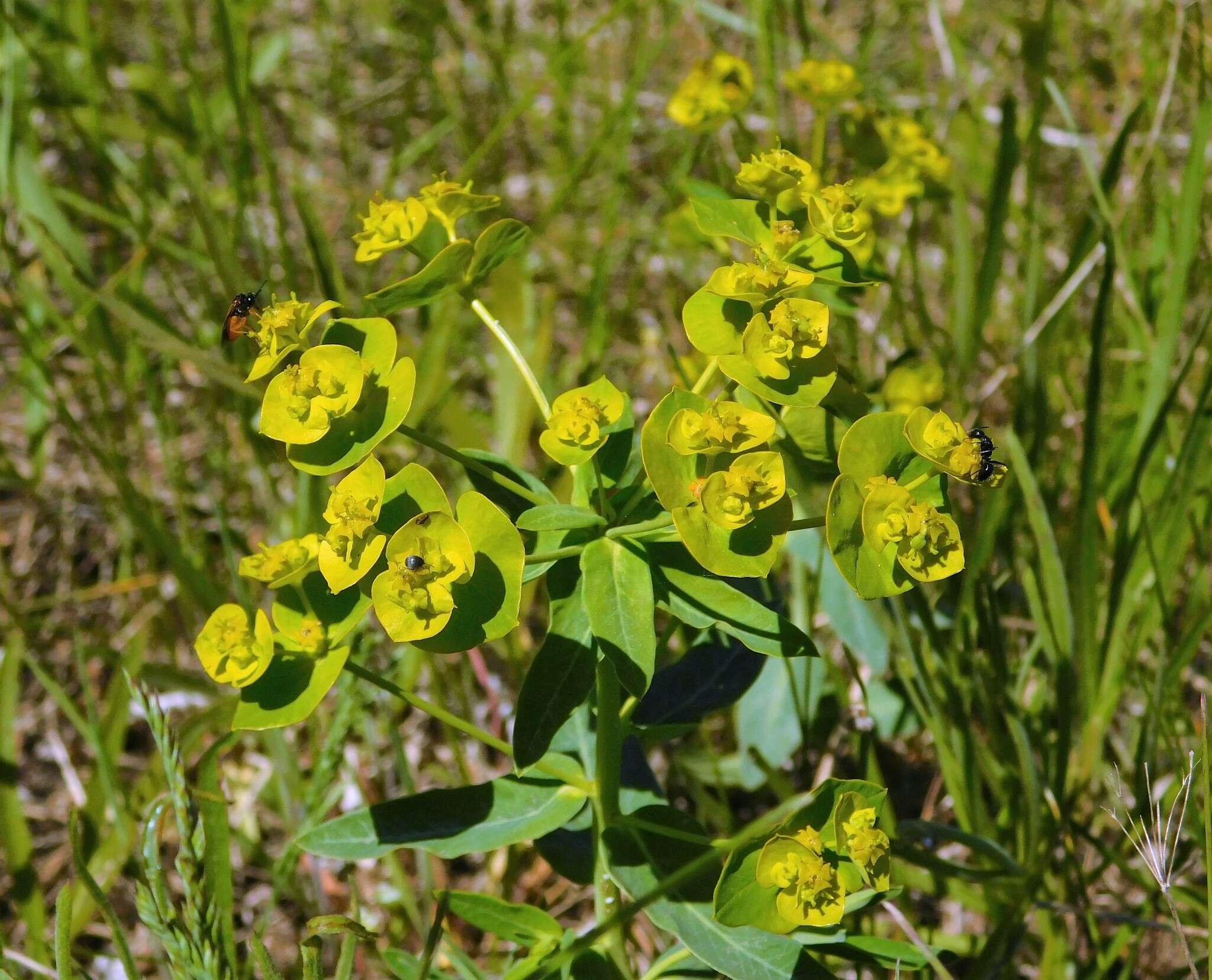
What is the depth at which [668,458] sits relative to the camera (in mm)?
1213

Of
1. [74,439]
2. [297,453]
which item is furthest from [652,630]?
[74,439]

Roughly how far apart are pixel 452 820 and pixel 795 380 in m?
0.73

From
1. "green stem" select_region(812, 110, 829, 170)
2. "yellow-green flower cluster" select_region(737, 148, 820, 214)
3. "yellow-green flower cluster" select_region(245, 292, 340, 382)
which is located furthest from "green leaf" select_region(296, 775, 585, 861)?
"green stem" select_region(812, 110, 829, 170)

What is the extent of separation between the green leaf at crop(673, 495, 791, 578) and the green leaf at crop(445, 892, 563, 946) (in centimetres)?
60

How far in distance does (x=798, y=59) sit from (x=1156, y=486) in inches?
74.3

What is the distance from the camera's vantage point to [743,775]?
6.68 ft

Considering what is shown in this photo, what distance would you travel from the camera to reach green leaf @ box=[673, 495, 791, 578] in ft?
3.83

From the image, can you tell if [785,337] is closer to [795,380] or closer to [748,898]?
[795,380]

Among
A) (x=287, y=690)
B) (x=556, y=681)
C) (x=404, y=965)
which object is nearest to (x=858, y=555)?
(x=556, y=681)

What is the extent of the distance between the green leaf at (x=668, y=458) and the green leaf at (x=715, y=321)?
82mm

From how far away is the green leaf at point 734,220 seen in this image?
4.62 feet

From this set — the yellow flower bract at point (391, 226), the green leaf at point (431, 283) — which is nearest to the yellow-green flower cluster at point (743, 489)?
the green leaf at point (431, 283)

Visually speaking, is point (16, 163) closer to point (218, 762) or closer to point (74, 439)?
point (74, 439)

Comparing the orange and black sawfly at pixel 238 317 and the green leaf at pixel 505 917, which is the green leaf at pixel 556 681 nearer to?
the green leaf at pixel 505 917
